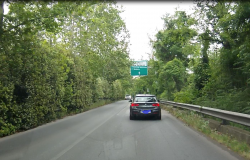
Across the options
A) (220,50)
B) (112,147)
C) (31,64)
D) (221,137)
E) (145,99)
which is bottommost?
(112,147)

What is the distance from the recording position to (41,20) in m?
9.66

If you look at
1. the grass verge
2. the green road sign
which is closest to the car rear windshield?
the grass verge

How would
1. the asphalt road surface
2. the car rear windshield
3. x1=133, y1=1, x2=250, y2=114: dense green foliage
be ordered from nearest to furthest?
the asphalt road surface → x1=133, y1=1, x2=250, y2=114: dense green foliage → the car rear windshield

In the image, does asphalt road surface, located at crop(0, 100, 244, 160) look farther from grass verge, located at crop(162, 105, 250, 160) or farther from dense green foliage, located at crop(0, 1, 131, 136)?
dense green foliage, located at crop(0, 1, 131, 136)

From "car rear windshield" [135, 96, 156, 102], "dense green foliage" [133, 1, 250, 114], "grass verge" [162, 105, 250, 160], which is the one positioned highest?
"dense green foliage" [133, 1, 250, 114]

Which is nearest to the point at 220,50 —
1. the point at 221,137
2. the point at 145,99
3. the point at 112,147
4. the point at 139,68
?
the point at 145,99

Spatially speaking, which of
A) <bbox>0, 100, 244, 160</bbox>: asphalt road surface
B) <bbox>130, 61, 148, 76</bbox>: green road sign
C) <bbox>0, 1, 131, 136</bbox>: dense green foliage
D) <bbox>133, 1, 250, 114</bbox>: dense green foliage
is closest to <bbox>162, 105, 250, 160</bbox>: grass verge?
<bbox>0, 100, 244, 160</bbox>: asphalt road surface

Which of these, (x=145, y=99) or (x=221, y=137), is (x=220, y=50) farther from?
(x=221, y=137)

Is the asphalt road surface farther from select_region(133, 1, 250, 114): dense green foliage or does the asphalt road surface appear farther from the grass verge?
select_region(133, 1, 250, 114): dense green foliage

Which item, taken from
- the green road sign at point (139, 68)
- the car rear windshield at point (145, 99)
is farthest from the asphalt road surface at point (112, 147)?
the green road sign at point (139, 68)

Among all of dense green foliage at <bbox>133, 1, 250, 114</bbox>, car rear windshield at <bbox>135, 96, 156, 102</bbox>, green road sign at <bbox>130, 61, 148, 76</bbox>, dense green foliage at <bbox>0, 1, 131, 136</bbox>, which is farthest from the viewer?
green road sign at <bbox>130, 61, 148, 76</bbox>

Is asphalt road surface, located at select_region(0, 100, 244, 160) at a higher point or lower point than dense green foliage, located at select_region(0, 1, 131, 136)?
lower

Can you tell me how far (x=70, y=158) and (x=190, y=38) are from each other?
1397cm

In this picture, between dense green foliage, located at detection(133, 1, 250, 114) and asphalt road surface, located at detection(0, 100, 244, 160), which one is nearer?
asphalt road surface, located at detection(0, 100, 244, 160)
